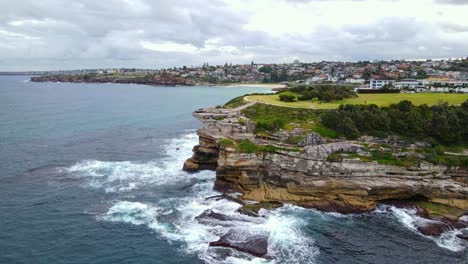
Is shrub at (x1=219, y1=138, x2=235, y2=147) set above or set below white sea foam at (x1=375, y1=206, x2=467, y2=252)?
above

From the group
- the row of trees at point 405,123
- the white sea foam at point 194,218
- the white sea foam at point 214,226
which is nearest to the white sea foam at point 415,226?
the white sea foam at point 214,226

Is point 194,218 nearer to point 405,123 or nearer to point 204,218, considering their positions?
point 204,218

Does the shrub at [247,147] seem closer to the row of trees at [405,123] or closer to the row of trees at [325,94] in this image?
the row of trees at [405,123]

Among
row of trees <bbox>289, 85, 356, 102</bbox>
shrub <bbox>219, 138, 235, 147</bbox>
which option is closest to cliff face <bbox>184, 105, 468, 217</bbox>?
shrub <bbox>219, 138, 235, 147</bbox>

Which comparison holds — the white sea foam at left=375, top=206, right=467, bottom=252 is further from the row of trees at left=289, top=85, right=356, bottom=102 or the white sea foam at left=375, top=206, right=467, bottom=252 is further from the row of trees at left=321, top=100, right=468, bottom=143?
the row of trees at left=289, top=85, right=356, bottom=102

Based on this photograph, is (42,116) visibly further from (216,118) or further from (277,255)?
(277,255)

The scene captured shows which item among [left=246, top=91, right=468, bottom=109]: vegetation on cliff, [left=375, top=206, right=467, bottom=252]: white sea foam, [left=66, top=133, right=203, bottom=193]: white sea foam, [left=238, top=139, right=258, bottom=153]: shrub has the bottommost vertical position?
[left=375, top=206, right=467, bottom=252]: white sea foam

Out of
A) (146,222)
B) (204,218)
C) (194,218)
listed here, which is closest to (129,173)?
(146,222)
